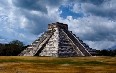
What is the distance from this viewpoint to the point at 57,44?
80875mm

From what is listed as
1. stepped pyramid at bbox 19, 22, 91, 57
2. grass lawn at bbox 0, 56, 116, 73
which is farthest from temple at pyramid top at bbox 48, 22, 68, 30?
grass lawn at bbox 0, 56, 116, 73

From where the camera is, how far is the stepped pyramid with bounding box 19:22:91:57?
262 feet

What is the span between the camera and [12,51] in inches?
3777

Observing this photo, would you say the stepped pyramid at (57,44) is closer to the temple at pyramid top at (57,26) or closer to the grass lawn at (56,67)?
the temple at pyramid top at (57,26)

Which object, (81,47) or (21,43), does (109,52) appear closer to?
(81,47)

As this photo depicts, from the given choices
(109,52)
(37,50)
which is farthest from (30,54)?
(109,52)

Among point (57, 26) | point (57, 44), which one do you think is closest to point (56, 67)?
point (57, 44)

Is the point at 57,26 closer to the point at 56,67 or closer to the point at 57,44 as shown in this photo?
the point at 57,44

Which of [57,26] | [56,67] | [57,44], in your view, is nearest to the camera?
[56,67]

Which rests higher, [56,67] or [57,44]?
[57,44]

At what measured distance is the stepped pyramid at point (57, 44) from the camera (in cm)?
7997

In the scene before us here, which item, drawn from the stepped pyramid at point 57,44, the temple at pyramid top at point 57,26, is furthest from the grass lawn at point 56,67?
the temple at pyramid top at point 57,26

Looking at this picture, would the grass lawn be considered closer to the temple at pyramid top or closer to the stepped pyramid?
the stepped pyramid

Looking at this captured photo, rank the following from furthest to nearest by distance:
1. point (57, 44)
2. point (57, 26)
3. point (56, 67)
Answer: point (57, 26)
point (57, 44)
point (56, 67)
